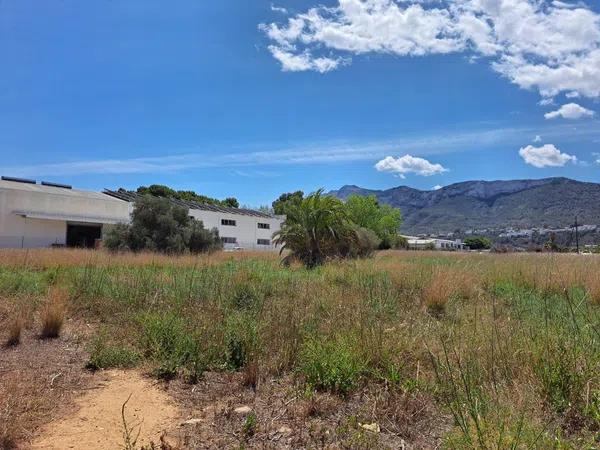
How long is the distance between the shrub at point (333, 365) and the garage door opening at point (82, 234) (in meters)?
43.3

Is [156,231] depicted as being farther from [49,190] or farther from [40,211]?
[49,190]

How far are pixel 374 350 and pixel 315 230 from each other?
554 inches

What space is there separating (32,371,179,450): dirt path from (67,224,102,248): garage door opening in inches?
1680

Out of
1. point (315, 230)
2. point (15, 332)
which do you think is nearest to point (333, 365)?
point (15, 332)

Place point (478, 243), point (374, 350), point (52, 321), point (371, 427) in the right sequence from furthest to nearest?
1. point (478, 243)
2. point (52, 321)
3. point (374, 350)
4. point (371, 427)

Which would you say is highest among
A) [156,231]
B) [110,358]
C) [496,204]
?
[496,204]

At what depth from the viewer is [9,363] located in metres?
5.06

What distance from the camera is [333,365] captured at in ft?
14.3

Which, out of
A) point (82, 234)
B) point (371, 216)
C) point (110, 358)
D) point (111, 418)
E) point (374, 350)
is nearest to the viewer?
point (111, 418)

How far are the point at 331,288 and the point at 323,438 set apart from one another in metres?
5.08

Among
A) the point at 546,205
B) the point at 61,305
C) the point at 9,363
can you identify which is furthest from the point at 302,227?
the point at 546,205

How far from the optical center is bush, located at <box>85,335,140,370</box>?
16.7 ft

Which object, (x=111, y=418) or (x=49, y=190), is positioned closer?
(x=111, y=418)

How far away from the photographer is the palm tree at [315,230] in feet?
61.1
